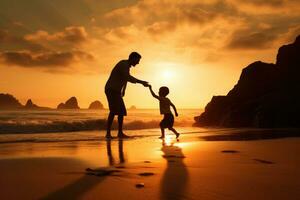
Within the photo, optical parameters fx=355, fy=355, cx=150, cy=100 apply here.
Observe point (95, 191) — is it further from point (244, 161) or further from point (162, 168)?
point (244, 161)

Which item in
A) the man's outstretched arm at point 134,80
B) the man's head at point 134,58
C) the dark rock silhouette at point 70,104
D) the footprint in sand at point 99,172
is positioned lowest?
the footprint in sand at point 99,172

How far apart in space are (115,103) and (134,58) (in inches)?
52.5

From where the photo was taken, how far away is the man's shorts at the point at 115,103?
9.66 metres

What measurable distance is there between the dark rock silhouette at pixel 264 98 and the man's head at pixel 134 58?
33.1ft

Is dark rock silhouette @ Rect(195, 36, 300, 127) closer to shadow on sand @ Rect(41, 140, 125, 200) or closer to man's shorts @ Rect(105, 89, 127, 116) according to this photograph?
man's shorts @ Rect(105, 89, 127, 116)

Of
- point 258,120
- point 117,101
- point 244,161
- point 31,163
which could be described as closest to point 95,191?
point 31,163

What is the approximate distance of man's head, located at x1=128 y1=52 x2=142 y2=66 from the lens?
9673mm

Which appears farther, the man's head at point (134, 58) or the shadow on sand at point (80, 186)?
the man's head at point (134, 58)

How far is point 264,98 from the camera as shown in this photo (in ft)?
65.2

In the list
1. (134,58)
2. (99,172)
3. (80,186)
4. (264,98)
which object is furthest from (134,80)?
(264,98)

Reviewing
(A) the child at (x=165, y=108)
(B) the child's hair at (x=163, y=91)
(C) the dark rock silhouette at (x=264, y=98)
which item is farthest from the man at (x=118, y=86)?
(C) the dark rock silhouette at (x=264, y=98)

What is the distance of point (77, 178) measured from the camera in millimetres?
3324

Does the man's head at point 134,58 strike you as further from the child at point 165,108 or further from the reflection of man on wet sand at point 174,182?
the reflection of man on wet sand at point 174,182

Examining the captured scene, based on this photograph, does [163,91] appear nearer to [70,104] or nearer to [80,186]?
[80,186]
